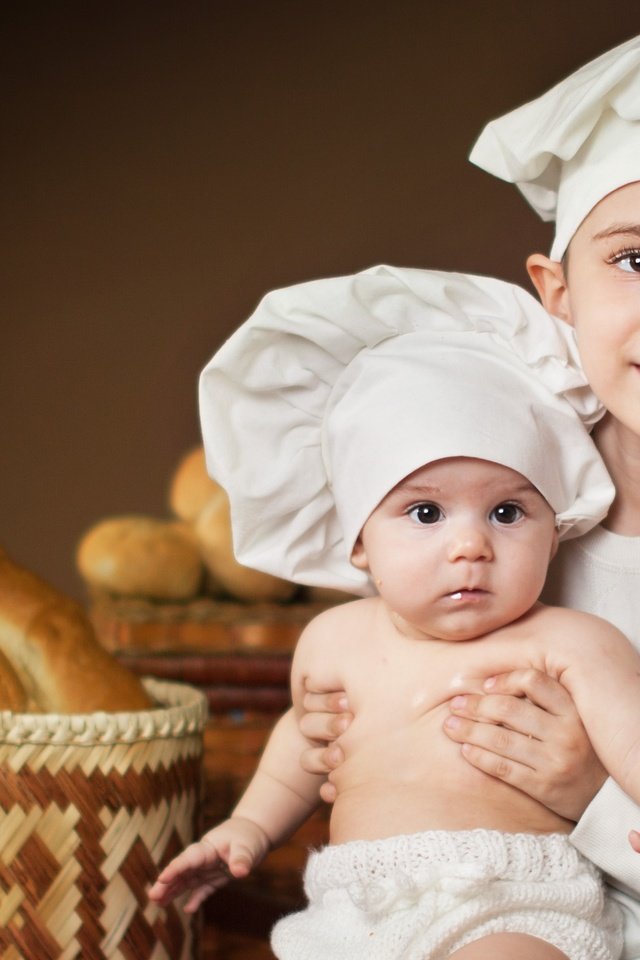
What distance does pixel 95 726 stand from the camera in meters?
1.29

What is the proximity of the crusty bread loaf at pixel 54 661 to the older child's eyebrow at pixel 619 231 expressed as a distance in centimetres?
71

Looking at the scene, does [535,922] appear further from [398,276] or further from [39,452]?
[39,452]

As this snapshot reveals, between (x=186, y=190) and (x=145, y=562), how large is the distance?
1399 mm

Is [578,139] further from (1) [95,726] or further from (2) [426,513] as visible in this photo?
(1) [95,726]

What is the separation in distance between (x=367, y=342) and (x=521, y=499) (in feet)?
0.74

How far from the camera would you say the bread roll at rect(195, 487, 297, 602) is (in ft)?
7.00

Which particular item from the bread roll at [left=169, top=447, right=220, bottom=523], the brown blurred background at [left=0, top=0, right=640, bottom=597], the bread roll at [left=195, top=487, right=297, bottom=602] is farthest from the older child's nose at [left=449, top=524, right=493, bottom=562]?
the brown blurred background at [left=0, top=0, right=640, bottom=597]

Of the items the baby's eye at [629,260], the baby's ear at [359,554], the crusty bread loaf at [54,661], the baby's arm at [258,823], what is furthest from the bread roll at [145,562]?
the baby's eye at [629,260]

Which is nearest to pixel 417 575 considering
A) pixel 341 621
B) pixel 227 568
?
pixel 341 621

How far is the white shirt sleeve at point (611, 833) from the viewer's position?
1056mm

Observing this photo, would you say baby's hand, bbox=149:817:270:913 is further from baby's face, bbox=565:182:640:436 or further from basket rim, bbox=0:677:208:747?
baby's face, bbox=565:182:640:436

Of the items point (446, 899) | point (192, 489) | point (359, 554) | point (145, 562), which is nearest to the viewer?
point (446, 899)

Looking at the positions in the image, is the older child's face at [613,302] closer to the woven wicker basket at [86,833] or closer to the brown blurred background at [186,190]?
the woven wicker basket at [86,833]

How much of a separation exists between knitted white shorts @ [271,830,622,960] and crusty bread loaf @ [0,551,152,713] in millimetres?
397
